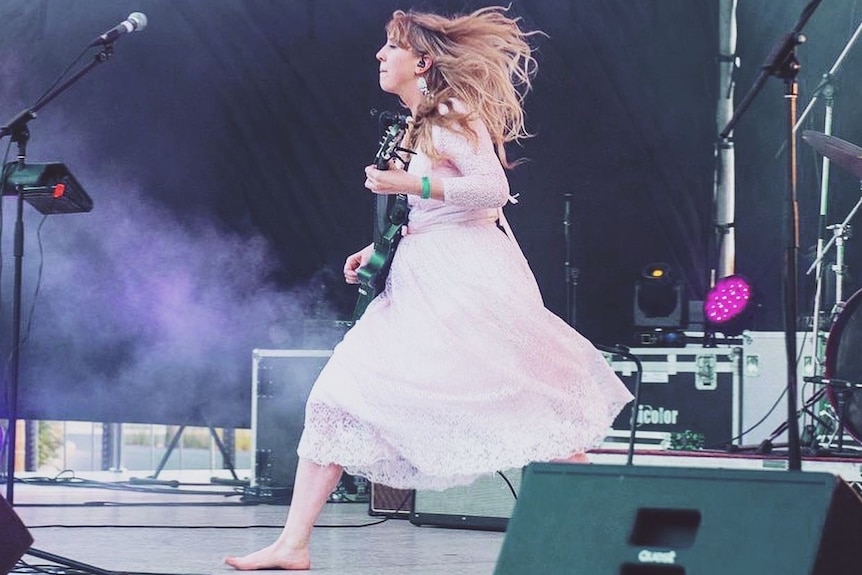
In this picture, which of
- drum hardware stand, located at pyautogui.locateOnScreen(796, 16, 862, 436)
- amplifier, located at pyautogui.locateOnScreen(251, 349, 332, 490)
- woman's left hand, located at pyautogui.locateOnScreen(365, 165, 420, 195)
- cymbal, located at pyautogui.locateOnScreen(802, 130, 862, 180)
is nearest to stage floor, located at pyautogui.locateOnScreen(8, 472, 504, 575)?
amplifier, located at pyautogui.locateOnScreen(251, 349, 332, 490)

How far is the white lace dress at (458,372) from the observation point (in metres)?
3.61

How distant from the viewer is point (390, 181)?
3.55 metres

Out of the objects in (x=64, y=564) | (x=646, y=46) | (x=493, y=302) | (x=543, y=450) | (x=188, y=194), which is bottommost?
(x=64, y=564)

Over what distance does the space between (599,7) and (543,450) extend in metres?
3.99

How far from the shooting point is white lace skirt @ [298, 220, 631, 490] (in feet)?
11.9

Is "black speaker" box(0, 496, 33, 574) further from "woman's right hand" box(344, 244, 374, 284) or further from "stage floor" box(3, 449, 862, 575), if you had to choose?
"woman's right hand" box(344, 244, 374, 284)

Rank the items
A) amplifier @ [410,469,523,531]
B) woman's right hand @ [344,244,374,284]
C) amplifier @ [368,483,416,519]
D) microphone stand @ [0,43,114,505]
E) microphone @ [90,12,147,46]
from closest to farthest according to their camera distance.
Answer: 1. woman's right hand @ [344,244,374,284]
2. microphone stand @ [0,43,114,505]
3. microphone @ [90,12,147,46]
4. amplifier @ [410,469,523,531]
5. amplifier @ [368,483,416,519]

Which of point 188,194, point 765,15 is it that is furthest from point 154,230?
point 765,15

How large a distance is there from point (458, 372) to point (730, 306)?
109 inches

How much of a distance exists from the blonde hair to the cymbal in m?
1.73

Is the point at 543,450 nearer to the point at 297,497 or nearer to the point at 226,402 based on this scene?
the point at 297,497

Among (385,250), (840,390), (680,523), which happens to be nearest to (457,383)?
(385,250)

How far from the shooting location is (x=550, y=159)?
7.08 metres

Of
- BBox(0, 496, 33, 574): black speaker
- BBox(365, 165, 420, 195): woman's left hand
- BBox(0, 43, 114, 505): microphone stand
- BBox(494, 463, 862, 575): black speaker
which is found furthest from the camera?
BBox(0, 43, 114, 505): microphone stand
